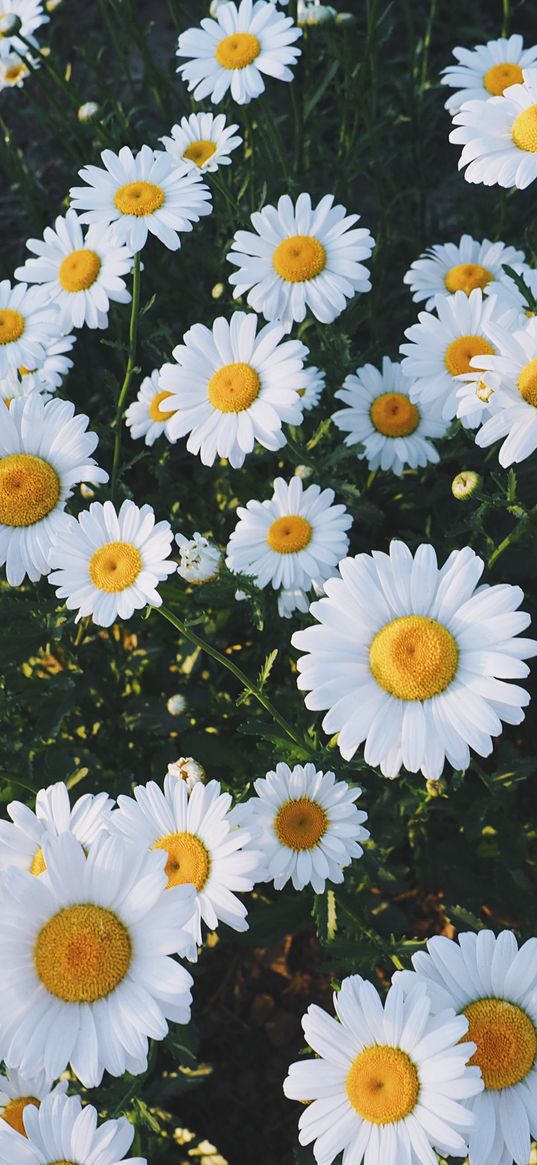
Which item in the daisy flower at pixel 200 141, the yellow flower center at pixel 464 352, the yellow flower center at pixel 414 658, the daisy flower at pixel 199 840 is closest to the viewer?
the yellow flower center at pixel 414 658

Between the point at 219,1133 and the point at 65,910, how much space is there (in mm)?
1949

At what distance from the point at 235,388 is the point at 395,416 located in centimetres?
67

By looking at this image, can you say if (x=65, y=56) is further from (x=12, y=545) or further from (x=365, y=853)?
(x=365, y=853)

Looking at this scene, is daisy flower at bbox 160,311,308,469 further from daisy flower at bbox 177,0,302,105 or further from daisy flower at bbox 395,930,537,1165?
daisy flower at bbox 395,930,537,1165

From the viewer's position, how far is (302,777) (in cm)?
286

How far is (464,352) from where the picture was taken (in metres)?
3.44

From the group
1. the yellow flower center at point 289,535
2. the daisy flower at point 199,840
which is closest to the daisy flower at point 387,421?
the yellow flower center at point 289,535

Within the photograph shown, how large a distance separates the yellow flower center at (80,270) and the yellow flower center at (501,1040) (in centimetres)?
276

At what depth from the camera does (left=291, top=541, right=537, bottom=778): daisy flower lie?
2.35m

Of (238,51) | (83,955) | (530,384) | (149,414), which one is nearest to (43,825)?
(83,955)

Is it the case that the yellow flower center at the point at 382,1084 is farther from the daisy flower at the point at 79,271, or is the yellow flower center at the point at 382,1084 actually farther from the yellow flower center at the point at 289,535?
the daisy flower at the point at 79,271

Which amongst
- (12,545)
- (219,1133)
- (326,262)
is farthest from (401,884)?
(326,262)

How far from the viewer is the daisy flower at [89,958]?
7.04 ft

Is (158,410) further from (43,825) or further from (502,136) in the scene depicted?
(43,825)
